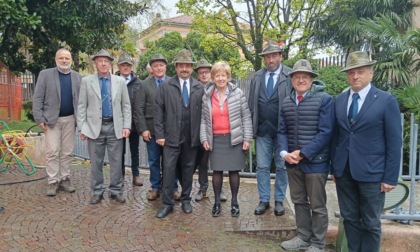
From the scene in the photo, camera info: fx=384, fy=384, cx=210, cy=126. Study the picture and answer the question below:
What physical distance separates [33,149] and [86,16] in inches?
132

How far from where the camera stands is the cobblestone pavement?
13.6 ft

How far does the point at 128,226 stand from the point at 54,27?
6.33 meters

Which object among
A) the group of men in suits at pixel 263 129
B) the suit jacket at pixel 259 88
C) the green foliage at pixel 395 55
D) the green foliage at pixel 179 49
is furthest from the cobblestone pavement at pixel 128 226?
the green foliage at pixel 179 49

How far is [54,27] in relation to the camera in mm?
9133

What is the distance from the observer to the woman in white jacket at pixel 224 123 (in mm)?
4703

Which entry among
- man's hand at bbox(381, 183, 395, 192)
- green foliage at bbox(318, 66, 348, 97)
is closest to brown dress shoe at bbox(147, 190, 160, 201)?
man's hand at bbox(381, 183, 395, 192)

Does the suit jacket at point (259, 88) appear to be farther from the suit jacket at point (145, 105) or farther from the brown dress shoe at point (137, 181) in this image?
the brown dress shoe at point (137, 181)

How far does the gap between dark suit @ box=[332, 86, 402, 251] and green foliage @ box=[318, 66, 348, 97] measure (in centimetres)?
407

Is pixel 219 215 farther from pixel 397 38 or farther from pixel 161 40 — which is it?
pixel 161 40

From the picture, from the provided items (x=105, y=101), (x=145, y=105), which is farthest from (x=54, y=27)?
(x=145, y=105)

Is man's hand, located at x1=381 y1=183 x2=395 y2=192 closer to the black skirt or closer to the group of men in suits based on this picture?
the group of men in suits

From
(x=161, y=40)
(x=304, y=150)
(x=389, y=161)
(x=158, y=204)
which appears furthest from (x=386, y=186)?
(x=161, y=40)

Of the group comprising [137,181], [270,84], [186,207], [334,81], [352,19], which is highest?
[352,19]

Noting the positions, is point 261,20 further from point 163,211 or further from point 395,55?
point 163,211
